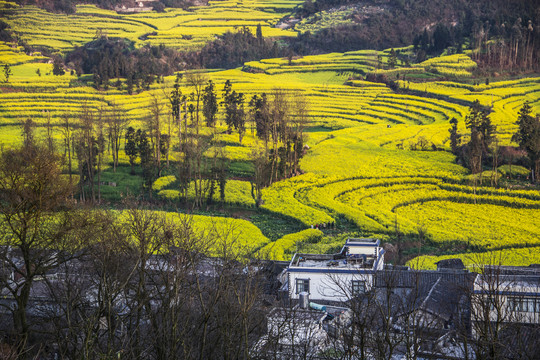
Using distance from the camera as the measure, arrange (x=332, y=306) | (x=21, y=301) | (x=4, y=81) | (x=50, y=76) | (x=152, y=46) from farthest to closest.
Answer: (x=152, y=46), (x=50, y=76), (x=4, y=81), (x=332, y=306), (x=21, y=301)

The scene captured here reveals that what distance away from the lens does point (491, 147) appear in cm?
4403

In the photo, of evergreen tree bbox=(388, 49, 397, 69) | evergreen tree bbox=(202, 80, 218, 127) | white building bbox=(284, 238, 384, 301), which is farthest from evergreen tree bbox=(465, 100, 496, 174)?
evergreen tree bbox=(388, 49, 397, 69)

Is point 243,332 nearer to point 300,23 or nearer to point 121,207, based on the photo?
point 121,207

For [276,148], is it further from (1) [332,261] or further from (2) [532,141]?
(1) [332,261]

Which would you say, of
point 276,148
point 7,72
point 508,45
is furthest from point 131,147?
point 508,45

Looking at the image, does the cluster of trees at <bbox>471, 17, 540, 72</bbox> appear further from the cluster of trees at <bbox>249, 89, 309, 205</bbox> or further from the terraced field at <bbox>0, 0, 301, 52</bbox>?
the cluster of trees at <bbox>249, 89, 309, 205</bbox>

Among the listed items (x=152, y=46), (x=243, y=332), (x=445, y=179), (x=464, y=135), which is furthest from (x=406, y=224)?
(x=152, y=46)

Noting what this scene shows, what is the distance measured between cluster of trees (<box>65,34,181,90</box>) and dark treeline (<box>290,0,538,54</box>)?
54.5 feet

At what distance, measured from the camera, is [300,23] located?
95.9 meters

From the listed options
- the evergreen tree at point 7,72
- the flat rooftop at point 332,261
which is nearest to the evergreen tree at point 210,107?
the evergreen tree at point 7,72

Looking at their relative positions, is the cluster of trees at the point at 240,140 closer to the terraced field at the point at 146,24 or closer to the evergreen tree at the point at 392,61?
the evergreen tree at the point at 392,61

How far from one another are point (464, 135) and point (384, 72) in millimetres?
20957

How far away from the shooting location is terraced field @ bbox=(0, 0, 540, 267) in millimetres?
34375

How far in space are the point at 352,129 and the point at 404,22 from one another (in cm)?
4079
